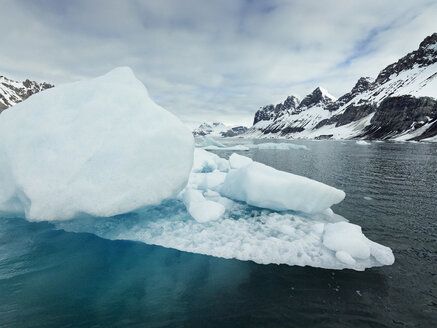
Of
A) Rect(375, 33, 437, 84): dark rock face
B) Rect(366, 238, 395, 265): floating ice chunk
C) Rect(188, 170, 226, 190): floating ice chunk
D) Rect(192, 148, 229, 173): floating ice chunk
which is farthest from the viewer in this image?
Rect(375, 33, 437, 84): dark rock face

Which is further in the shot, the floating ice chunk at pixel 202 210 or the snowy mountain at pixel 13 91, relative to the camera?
the snowy mountain at pixel 13 91

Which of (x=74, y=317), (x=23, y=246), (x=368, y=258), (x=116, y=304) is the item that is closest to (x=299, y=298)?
(x=368, y=258)

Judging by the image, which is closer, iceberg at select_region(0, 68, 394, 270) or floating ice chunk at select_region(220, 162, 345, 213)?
iceberg at select_region(0, 68, 394, 270)

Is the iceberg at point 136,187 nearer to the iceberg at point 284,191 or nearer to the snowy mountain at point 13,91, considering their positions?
the iceberg at point 284,191

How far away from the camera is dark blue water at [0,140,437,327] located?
392 centimetres

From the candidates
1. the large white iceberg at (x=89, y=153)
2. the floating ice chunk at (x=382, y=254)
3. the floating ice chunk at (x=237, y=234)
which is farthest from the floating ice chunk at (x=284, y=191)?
the large white iceberg at (x=89, y=153)

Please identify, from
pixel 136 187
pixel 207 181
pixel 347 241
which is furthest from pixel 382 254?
pixel 207 181

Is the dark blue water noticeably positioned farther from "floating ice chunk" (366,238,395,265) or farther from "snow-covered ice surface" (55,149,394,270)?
"snow-covered ice surface" (55,149,394,270)

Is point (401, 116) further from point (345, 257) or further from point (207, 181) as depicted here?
point (345, 257)

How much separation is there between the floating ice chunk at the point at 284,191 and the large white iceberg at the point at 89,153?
223 centimetres

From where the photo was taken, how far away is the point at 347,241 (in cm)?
543

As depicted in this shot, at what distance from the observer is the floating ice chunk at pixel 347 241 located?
5344 millimetres

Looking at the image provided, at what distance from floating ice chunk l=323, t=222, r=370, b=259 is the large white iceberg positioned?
4249mm

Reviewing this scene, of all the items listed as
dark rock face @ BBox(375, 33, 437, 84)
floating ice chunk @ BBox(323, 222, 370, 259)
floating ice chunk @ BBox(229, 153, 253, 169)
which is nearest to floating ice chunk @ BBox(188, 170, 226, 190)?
floating ice chunk @ BBox(229, 153, 253, 169)
